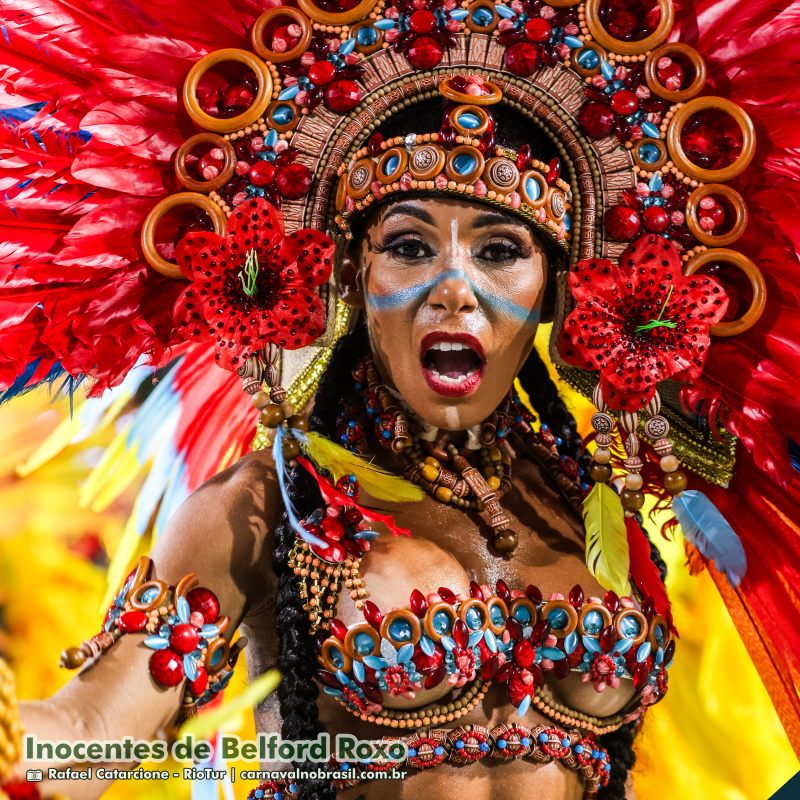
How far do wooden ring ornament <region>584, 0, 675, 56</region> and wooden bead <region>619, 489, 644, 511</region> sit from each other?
890 mm

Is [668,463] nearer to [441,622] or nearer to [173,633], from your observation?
[441,622]

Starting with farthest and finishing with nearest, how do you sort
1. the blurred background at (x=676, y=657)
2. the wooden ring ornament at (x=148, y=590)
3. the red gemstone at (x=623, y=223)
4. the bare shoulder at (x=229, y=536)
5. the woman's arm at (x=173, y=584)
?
the blurred background at (x=676, y=657), the red gemstone at (x=623, y=223), the bare shoulder at (x=229, y=536), the wooden ring ornament at (x=148, y=590), the woman's arm at (x=173, y=584)

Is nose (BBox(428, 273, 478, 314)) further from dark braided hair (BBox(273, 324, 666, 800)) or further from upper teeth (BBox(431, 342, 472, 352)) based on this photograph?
dark braided hair (BBox(273, 324, 666, 800))

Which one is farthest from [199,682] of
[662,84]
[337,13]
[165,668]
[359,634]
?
[662,84]

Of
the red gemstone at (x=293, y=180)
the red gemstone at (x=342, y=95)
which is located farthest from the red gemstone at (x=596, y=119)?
the red gemstone at (x=293, y=180)

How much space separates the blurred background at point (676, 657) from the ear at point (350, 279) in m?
0.78

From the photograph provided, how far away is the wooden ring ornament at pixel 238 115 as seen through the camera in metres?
2.72

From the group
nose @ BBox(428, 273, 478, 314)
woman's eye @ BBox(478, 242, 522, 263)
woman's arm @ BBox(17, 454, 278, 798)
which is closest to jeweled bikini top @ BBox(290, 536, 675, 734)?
woman's arm @ BBox(17, 454, 278, 798)

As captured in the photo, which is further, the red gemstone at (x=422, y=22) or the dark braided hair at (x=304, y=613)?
the red gemstone at (x=422, y=22)

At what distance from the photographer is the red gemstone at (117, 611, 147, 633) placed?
2.45m

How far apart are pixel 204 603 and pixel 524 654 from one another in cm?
62

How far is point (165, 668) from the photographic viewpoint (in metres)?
2.44

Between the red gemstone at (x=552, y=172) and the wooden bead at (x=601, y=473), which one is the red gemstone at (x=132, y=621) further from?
the red gemstone at (x=552, y=172)

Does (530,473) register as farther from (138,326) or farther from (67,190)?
(67,190)
